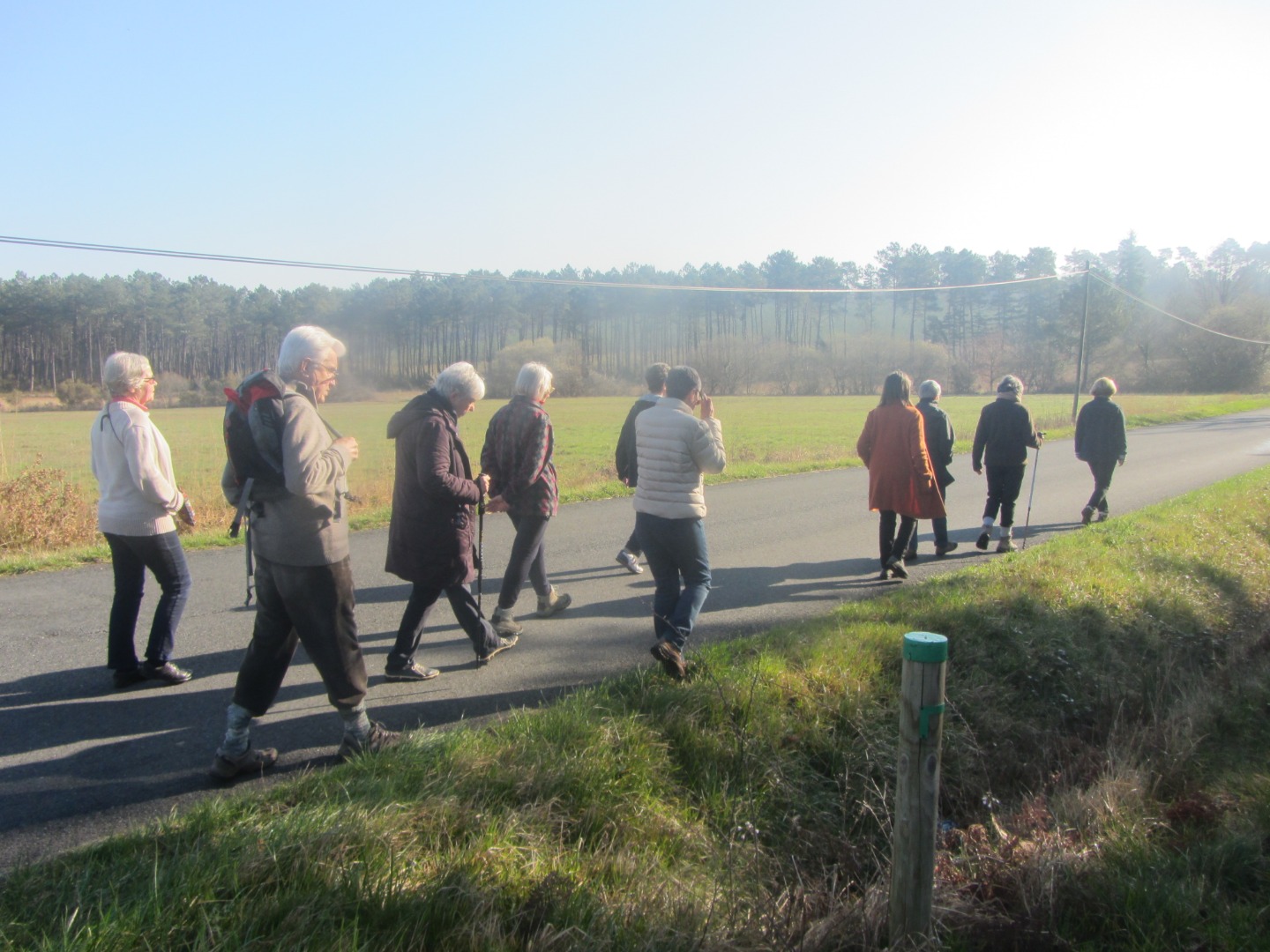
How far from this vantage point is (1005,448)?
961cm

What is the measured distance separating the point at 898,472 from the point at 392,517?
490cm

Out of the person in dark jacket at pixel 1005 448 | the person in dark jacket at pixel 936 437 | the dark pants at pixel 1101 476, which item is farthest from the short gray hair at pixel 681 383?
the dark pants at pixel 1101 476

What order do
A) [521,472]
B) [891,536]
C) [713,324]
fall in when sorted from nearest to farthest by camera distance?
[521,472] < [891,536] < [713,324]

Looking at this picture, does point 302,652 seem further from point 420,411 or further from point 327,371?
point 327,371

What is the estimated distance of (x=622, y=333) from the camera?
37.2m

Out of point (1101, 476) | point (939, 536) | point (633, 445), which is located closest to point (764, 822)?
point (633, 445)

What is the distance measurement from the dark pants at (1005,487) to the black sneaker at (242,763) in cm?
803

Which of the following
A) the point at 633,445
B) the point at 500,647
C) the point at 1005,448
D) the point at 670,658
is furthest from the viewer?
the point at 1005,448

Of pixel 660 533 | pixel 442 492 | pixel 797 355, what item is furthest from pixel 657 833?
pixel 797 355

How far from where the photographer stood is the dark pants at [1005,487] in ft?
31.7

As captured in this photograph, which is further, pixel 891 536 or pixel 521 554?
pixel 891 536

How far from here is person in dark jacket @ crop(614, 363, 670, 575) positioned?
7.01m

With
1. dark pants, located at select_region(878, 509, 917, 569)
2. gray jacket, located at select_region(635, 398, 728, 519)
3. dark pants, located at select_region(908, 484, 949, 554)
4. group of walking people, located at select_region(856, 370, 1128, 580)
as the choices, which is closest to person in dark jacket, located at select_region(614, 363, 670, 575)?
gray jacket, located at select_region(635, 398, 728, 519)

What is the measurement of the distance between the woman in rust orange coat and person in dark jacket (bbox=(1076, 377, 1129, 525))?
428cm
